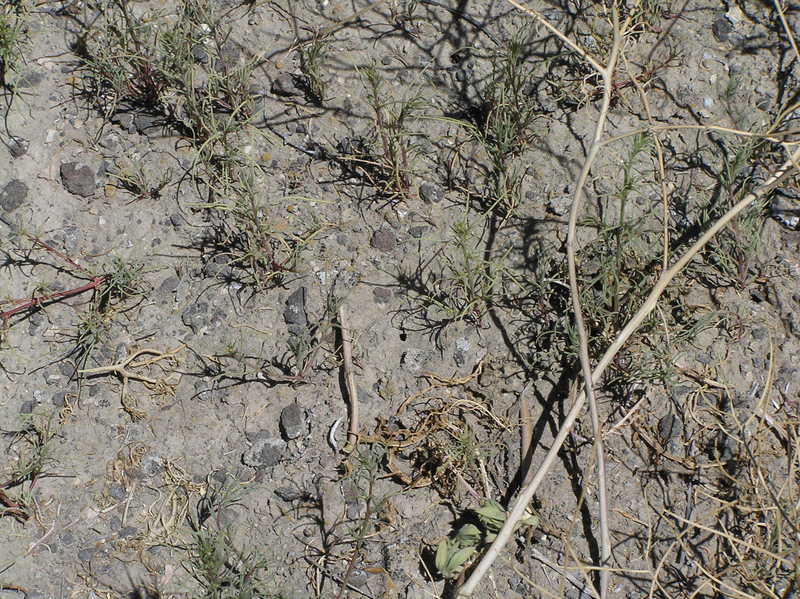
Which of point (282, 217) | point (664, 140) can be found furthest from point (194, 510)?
point (664, 140)

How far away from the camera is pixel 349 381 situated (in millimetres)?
2377

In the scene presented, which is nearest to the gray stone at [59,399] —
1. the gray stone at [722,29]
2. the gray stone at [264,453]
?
the gray stone at [264,453]

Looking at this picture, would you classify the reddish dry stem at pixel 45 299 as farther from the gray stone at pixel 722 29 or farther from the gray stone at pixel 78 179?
the gray stone at pixel 722 29

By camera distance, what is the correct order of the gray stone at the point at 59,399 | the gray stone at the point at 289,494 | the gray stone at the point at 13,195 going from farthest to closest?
the gray stone at the point at 13,195 → the gray stone at the point at 59,399 → the gray stone at the point at 289,494

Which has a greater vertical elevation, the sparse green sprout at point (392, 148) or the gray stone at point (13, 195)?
the sparse green sprout at point (392, 148)

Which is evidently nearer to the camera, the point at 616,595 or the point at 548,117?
the point at 616,595

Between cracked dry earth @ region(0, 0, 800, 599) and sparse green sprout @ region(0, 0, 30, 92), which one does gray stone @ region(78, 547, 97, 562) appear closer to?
cracked dry earth @ region(0, 0, 800, 599)

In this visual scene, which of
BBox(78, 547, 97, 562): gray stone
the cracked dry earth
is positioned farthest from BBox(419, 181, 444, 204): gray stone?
BBox(78, 547, 97, 562): gray stone

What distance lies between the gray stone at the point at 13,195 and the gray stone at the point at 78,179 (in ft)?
0.48

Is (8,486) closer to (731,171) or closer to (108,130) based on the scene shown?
(108,130)

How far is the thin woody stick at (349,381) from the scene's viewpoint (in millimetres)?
2314

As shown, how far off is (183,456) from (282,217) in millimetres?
909

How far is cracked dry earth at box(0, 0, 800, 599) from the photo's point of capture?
2.22m

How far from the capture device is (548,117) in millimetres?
2740
